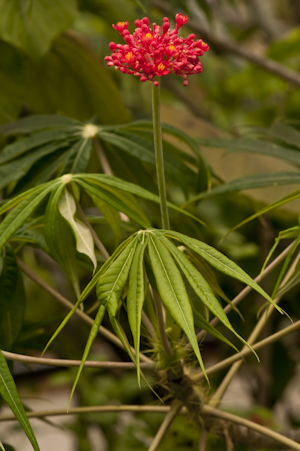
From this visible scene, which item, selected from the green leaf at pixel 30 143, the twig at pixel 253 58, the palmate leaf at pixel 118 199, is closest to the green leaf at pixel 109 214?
the palmate leaf at pixel 118 199

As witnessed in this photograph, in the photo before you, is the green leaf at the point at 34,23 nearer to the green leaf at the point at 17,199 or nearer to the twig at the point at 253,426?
the green leaf at the point at 17,199

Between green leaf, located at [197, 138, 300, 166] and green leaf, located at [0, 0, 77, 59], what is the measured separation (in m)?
0.25

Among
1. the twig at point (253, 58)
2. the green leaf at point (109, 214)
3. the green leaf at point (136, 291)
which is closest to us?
the green leaf at point (136, 291)

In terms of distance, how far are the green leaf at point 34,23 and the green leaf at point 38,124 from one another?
0.11 m

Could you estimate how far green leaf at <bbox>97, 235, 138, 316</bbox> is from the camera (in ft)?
0.81

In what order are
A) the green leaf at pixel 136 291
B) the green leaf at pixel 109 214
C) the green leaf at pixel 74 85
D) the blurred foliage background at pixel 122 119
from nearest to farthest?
the green leaf at pixel 136 291
the green leaf at pixel 109 214
the blurred foliage background at pixel 122 119
the green leaf at pixel 74 85

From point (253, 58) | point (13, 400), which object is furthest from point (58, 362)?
point (253, 58)

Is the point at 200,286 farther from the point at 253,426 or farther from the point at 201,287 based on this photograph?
the point at 253,426

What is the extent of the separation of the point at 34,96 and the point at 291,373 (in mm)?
729

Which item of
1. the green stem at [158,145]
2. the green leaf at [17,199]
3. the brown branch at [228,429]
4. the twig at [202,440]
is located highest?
the green stem at [158,145]

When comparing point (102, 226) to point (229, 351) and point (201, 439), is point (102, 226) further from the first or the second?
point (201, 439)

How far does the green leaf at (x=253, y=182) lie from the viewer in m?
0.40

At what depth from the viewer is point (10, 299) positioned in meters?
0.37

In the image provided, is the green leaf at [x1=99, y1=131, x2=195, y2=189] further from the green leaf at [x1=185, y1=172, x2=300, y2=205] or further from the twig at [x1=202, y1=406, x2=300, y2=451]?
the twig at [x1=202, y1=406, x2=300, y2=451]
